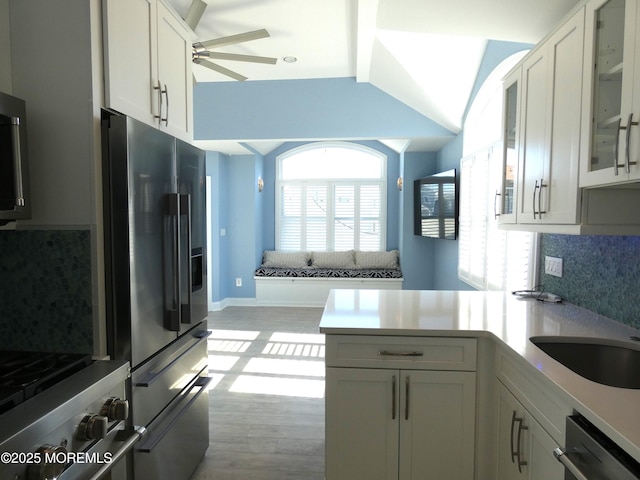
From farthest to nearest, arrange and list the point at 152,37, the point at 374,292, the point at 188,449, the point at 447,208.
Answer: the point at 447,208 → the point at 374,292 → the point at 188,449 → the point at 152,37

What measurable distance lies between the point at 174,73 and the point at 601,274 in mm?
2273

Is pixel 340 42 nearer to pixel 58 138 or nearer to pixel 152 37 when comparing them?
pixel 152 37

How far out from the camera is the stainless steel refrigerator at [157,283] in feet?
4.29

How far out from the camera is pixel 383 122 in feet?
14.3

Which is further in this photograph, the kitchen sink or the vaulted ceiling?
the vaulted ceiling

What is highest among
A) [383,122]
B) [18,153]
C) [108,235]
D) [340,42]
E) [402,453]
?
[340,42]

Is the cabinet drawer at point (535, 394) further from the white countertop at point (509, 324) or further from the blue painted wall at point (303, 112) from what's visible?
the blue painted wall at point (303, 112)

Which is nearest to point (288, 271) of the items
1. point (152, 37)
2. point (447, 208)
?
point (447, 208)

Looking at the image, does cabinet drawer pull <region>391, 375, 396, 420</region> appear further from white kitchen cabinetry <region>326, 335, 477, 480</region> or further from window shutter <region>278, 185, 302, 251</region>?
window shutter <region>278, 185, 302, 251</region>

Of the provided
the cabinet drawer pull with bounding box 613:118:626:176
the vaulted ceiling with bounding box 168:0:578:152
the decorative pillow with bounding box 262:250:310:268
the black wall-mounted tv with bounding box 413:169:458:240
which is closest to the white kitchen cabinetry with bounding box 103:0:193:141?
the vaulted ceiling with bounding box 168:0:578:152

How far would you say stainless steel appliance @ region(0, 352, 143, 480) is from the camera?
2.80 feet

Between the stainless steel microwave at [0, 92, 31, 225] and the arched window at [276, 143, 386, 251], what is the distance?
5201 mm

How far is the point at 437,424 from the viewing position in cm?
160

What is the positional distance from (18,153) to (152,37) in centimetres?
78
